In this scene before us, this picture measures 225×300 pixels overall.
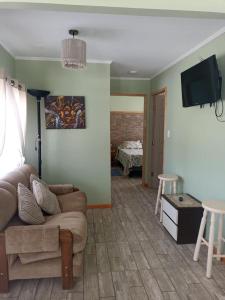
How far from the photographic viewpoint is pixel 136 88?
17.2 ft

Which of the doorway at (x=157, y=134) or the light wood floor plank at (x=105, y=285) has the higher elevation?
the doorway at (x=157, y=134)

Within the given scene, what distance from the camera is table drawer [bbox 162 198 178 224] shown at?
9.58 ft

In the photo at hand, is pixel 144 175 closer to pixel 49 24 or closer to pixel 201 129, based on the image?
pixel 201 129

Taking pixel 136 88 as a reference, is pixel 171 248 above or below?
below

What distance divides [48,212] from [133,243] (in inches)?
43.9

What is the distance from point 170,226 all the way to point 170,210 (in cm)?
21

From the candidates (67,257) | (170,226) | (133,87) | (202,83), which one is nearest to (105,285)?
(67,257)

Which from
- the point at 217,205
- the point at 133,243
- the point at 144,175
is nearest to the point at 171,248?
the point at 133,243

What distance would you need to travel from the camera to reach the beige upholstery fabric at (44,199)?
2.56m

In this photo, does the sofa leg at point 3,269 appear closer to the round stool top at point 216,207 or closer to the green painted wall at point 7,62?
the round stool top at point 216,207

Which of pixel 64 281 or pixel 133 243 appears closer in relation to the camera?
pixel 64 281

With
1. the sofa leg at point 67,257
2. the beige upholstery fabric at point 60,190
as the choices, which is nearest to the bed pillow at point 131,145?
the beige upholstery fabric at point 60,190

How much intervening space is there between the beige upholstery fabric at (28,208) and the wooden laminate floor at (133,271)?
559 millimetres

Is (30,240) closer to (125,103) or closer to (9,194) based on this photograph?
(9,194)
